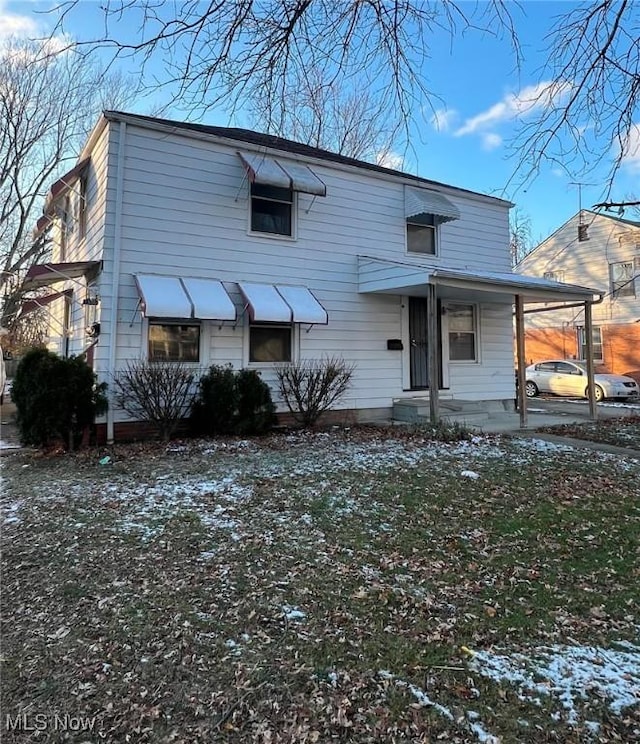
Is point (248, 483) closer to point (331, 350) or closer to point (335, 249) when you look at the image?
point (331, 350)

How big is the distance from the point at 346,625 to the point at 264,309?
21.7ft

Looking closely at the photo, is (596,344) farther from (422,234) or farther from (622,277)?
(422,234)

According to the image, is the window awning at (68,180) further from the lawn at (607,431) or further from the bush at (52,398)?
the lawn at (607,431)

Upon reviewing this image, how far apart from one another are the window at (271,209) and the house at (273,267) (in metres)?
0.03

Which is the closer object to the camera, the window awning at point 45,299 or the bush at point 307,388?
the bush at point 307,388

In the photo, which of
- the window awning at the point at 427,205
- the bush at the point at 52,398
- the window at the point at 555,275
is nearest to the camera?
the bush at the point at 52,398

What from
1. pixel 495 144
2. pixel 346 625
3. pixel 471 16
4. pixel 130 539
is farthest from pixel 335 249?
pixel 346 625

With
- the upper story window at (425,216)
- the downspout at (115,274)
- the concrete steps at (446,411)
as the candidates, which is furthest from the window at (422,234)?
the downspout at (115,274)

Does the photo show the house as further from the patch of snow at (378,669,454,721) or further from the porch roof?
the patch of snow at (378,669,454,721)

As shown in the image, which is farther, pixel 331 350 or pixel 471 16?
pixel 331 350

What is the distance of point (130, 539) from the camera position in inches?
151

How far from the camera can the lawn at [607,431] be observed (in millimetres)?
8281

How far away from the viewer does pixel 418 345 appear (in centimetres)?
1112

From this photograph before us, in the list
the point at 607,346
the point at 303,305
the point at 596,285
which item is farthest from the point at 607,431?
the point at 596,285
